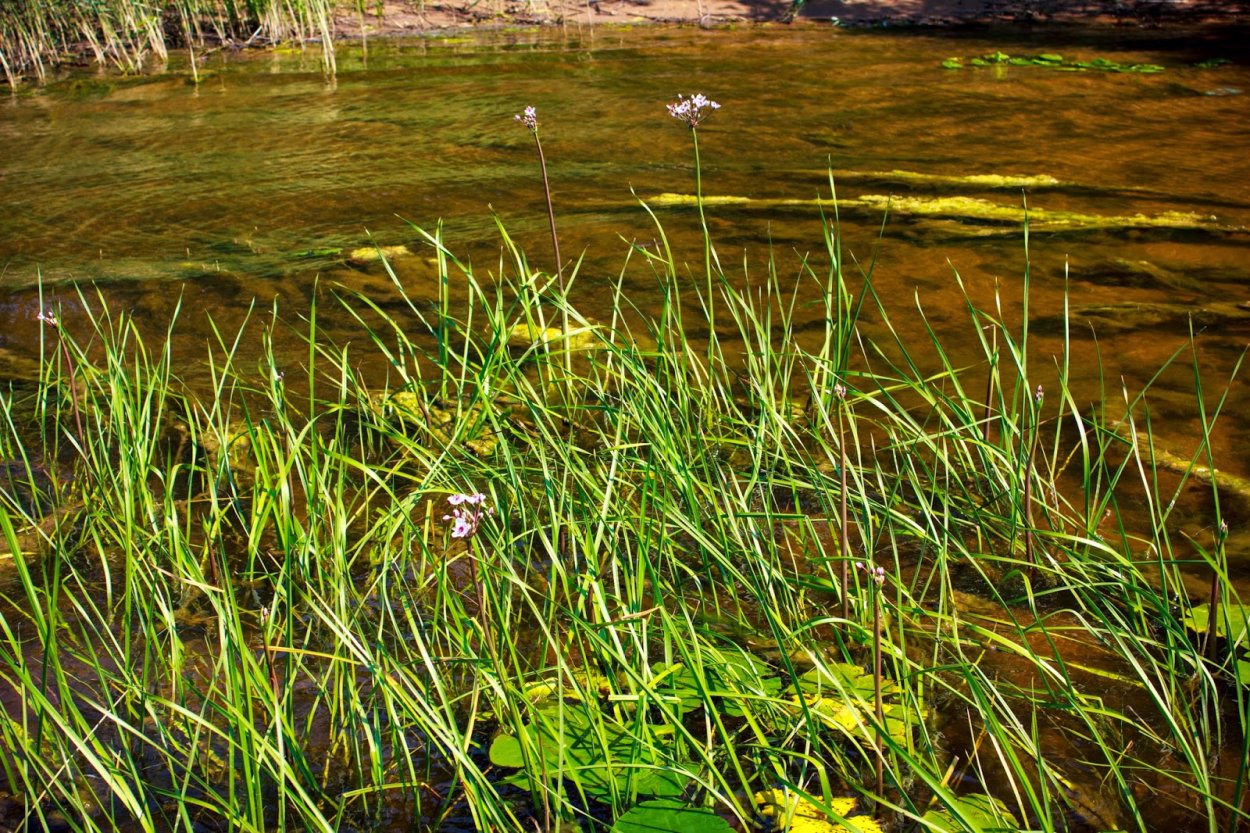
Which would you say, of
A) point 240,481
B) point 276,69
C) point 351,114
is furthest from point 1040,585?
point 276,69

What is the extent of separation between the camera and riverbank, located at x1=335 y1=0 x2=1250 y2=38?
8.16 metres

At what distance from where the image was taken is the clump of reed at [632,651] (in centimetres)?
143

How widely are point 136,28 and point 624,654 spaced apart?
7.66m

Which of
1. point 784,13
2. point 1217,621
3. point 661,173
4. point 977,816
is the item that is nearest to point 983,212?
point 661,173

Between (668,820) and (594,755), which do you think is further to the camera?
(594,755)

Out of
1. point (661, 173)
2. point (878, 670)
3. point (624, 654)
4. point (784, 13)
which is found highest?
point (784, 13)

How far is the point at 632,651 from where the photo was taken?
1714 mm

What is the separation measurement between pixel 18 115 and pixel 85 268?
3275mm

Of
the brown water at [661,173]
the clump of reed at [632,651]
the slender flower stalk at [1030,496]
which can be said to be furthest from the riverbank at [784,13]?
the slender flower stalk at [1030,496]

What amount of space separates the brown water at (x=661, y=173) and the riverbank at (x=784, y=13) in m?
0.76

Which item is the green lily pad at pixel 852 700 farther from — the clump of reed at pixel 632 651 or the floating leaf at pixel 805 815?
the floating leaf at pixel 805 815

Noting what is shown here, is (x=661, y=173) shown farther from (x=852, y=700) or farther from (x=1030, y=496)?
(x=852, y=700)

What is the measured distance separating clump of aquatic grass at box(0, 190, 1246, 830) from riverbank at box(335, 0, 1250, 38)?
6836mm

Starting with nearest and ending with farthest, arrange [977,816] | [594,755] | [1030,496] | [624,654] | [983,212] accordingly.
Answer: [977,816] → [594,755] → [624,654] → [1030,496] → [983,212]
